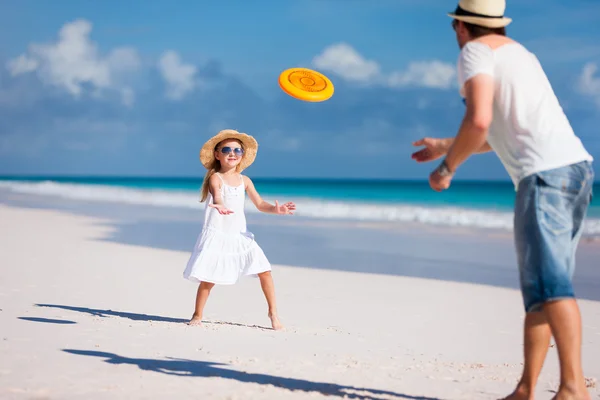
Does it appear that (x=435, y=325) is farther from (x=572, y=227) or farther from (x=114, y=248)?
(x=114, y=248)

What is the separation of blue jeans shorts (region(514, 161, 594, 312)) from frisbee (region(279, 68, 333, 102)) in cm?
291

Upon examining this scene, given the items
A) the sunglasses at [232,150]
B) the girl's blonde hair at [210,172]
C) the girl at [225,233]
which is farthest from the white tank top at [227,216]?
the sunglasses at [232,150]

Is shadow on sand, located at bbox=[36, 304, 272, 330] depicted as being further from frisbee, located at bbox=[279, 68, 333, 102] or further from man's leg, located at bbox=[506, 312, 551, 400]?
man's leg, located at bbox=[506, 312, 551, 400]

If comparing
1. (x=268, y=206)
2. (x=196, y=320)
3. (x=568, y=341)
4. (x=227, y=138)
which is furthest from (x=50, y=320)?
(x=568, y=341)

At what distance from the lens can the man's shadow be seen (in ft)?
12.2

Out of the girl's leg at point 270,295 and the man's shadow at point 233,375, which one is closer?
the man's shadow at point 233,375

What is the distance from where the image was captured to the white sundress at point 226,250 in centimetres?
564

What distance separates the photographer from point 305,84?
239 inches

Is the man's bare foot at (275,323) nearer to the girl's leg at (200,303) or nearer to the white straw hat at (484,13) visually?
the girl's leg at (200,303)

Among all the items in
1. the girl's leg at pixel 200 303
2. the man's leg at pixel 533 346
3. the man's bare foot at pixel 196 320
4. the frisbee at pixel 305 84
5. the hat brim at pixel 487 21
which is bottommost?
the man's leg at pixel 533 346

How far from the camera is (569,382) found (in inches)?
123

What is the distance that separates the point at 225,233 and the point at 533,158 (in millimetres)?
3191

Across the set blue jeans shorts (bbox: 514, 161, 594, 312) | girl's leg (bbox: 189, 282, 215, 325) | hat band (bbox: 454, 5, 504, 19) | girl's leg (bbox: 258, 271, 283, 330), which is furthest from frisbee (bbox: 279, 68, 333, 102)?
blue jeans shorts (bbox: 514, 161, 594, 312)

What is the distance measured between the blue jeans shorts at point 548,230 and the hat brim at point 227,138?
3.23 metres
